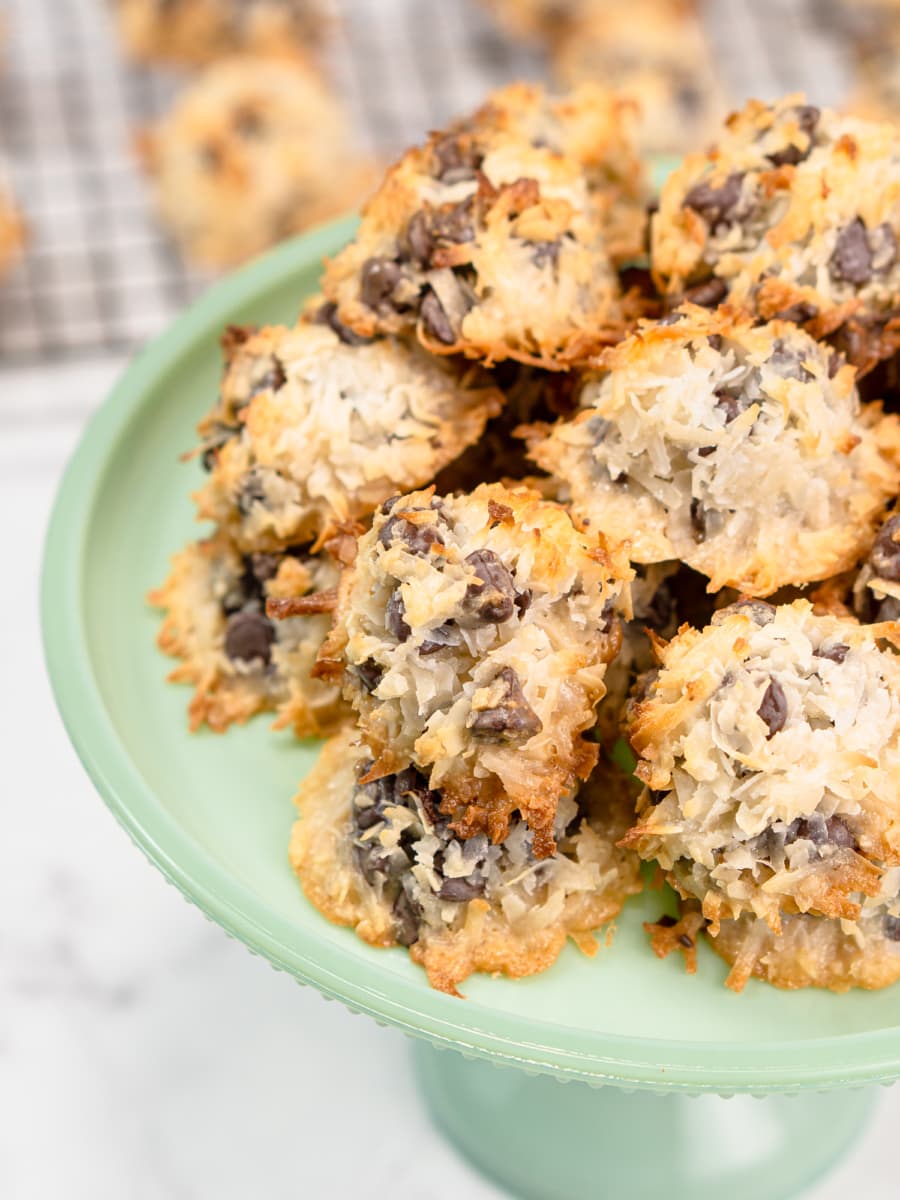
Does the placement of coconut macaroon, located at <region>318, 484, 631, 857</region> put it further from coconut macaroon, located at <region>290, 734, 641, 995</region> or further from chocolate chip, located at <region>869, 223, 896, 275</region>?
chocolate chip, located at <region>869, 223, 896, 275</region>

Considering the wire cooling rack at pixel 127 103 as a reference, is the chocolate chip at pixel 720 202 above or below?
above

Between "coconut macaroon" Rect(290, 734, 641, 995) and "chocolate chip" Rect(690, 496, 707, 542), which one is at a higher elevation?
"chocolate chip" Rect(690, 496, 707, 542)

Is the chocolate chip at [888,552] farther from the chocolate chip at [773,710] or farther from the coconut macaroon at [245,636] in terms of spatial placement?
the coconut macaroon at [245,636]

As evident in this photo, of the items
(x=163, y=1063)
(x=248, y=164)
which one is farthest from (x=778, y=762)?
(x=248, y=164)

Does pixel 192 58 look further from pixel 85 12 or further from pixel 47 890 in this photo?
pixel 47 890

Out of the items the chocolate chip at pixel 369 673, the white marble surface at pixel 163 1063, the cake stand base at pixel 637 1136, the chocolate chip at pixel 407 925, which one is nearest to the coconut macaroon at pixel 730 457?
the chocolate chip at pixel 369 673

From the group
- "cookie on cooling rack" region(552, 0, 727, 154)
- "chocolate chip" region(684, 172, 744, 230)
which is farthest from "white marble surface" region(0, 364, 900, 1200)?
"cookie on cooling rack" region(552, 0, 727, 154)

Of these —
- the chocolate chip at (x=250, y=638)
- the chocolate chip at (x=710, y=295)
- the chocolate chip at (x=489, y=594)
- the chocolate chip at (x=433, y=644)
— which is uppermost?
the chocolate chip at (x=710, y=295)

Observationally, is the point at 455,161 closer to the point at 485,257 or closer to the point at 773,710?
the point at 485,257
